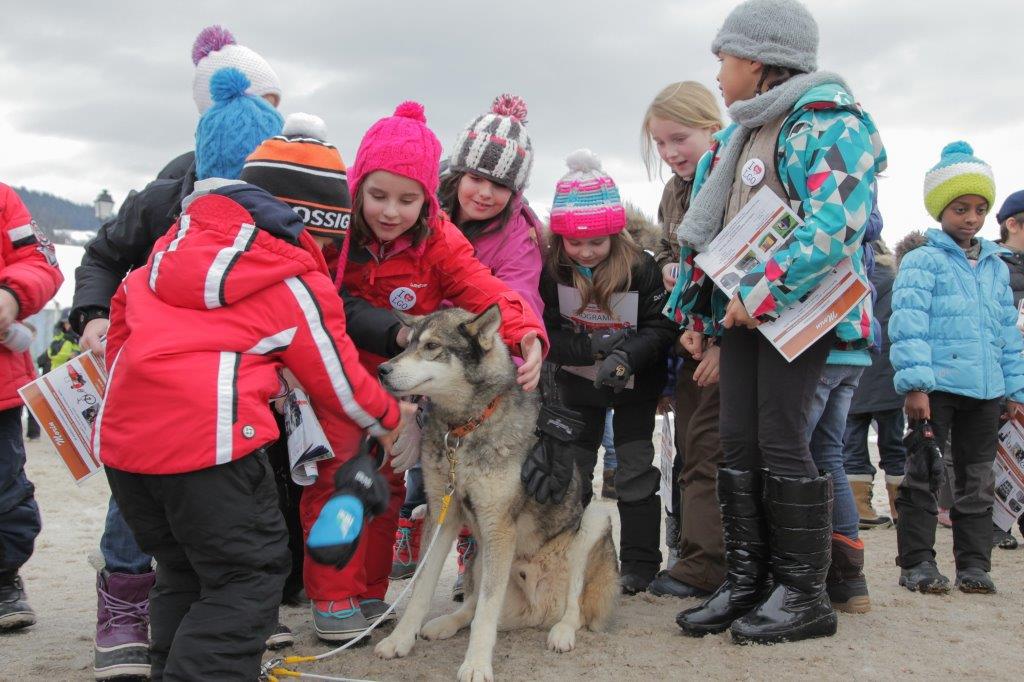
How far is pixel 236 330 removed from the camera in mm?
2537

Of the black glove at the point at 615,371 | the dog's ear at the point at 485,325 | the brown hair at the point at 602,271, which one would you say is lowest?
the black glove at the point at 615,371

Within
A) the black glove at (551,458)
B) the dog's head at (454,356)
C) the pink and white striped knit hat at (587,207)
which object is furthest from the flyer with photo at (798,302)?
the pink and white striped knit hat at (587,207)

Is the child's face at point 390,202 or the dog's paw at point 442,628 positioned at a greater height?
the child's face at point 390,202

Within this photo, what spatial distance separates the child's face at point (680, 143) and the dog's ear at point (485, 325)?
1635mm

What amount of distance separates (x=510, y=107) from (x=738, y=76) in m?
1.58

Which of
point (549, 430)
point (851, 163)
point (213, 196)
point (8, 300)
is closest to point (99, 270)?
point (8, 300)

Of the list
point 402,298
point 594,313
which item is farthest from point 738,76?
point 402,298

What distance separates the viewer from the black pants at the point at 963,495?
464 centimetres

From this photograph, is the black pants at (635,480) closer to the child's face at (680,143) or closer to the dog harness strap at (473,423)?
the dog harness strap at (473,423)

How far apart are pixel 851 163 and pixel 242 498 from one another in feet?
8.02

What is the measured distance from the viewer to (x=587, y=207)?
177 inches

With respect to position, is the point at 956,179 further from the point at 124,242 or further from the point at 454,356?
the point at 124,242

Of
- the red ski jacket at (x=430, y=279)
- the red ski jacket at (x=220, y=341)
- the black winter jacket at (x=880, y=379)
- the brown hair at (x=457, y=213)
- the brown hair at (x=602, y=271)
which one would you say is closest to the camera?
the red ski jacket at (x=220, y=341)

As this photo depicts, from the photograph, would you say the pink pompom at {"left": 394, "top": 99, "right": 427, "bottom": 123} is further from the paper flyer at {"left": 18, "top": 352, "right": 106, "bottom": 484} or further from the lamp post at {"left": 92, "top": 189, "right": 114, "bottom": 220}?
the lamp post at {"left": 92, "top": 189, "right": 114, "bottom": 220}
